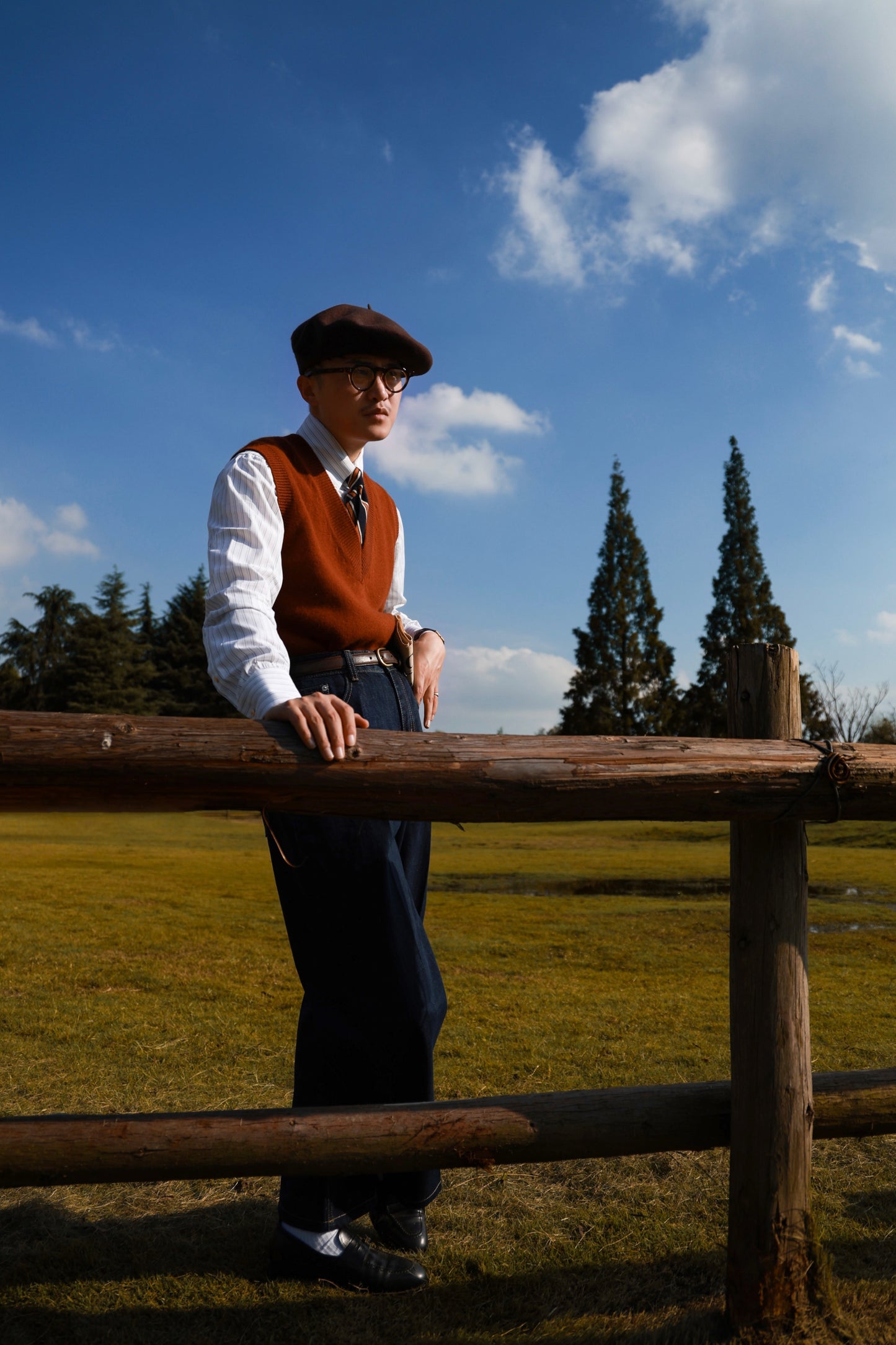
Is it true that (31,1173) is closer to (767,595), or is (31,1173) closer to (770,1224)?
(770,1224)

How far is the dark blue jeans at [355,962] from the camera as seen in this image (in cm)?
234

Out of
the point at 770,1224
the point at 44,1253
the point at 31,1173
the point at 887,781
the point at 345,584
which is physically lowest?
the point at 44,1253

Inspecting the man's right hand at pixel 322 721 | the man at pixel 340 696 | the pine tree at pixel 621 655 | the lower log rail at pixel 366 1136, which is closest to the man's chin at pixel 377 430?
the man at pixel 340 696

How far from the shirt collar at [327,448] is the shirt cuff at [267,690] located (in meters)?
0.72

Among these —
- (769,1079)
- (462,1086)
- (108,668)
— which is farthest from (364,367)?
(108,668)

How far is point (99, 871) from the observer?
10.9 metres

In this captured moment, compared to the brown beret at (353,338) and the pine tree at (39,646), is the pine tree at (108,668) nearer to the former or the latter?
the pine tree at (39,646)

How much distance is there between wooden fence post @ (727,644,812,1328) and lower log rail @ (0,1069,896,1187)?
100 mm

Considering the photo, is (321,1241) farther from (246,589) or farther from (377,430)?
(377,430)

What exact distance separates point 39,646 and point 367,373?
61.9 meters

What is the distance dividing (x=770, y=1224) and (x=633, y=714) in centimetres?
4103

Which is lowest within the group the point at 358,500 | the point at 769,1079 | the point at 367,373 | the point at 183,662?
the point at 769,1079

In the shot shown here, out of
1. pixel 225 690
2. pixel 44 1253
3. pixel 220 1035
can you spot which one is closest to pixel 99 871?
pixel 220 1035

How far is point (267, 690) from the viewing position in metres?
2.08
